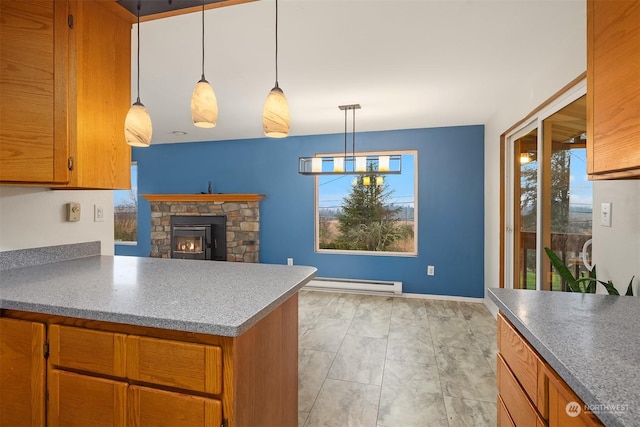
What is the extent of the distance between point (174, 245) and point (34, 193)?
11.7 feet

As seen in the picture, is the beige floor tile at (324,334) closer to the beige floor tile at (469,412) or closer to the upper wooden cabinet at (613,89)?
the beige floor tile at (469,412)

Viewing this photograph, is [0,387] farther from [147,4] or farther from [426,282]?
[426,282]

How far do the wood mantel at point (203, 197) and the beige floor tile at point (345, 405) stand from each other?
10.5 ft

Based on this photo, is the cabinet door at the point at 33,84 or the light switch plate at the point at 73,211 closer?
the cabinet door at the point at 33,84

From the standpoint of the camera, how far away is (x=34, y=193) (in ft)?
5.96

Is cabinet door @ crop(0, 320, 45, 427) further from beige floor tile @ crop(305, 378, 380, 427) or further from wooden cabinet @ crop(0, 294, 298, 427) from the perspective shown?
beige floor tile @ crop(305, 378, 380, 427)

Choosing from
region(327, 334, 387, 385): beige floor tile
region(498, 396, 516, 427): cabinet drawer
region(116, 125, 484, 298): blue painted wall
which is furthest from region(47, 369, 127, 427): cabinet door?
region(116, 125, 484, 298): blue painted wall

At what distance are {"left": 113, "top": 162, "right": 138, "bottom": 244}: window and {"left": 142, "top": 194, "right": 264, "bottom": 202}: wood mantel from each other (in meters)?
0.49

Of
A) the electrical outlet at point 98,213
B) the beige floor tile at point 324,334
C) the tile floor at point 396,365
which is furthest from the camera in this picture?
the beige floor tile at point 324,334

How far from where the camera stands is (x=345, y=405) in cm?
203

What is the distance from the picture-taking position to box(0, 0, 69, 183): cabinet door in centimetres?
144

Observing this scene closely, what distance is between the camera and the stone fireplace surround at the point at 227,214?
498 cm

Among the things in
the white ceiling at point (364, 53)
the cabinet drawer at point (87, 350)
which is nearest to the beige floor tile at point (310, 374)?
the cabinet drawer at point (87, 350)

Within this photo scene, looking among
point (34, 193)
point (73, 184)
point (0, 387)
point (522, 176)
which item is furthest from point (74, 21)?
point (522, 176)
